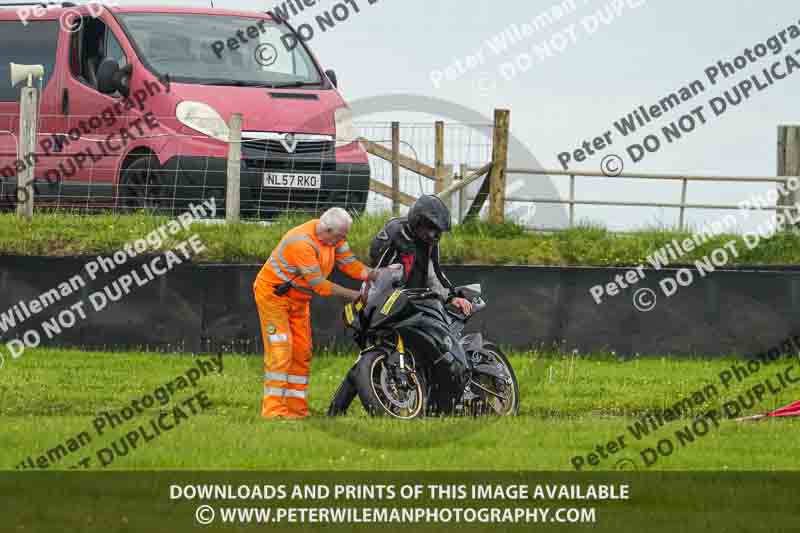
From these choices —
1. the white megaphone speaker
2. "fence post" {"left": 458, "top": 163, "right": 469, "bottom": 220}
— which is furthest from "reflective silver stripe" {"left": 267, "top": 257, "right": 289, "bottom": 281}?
the white megaphone speaker

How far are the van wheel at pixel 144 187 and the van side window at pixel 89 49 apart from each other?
1211 mm

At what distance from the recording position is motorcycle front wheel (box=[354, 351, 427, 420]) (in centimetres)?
1150

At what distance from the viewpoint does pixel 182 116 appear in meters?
18.3

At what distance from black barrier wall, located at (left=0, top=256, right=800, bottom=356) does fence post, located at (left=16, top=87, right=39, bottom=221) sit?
2245 millimetres

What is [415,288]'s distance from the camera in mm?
12023

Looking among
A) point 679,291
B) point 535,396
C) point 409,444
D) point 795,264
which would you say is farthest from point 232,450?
point 795,264

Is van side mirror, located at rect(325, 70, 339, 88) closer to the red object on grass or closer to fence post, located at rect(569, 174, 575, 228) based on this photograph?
fence post, located at rect(569, 174, 575, 228)

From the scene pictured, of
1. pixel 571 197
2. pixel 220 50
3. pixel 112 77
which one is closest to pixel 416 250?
pixel 112 77

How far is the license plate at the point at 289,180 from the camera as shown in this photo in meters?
18.7

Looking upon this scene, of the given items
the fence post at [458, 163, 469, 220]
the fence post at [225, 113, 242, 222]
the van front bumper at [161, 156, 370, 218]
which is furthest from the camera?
the fence post at [458, 163, 469, 220]

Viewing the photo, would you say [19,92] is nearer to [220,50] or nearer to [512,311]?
[220,50]

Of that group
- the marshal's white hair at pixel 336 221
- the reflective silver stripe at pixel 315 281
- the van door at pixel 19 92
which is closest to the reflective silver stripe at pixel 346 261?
the marshal's white hair at pixel 336 221

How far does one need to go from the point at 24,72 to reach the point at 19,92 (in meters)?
0.73

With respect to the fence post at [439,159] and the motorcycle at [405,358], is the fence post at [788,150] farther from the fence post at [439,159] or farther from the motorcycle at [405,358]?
the motorcycle at [405,358]
